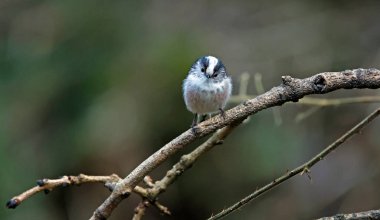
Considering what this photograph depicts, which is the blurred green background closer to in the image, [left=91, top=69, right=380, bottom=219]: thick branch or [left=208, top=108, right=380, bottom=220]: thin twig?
[left=208, top=108, right=380, bottom=220]: thin twig

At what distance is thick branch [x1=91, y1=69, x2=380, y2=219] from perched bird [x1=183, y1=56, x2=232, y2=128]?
0.79 m

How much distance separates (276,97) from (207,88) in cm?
93

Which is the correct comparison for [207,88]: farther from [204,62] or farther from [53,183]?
[53,183]

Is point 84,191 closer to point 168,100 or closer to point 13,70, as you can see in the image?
point 168,100

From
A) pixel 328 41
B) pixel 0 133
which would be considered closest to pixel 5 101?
pixel 0 133

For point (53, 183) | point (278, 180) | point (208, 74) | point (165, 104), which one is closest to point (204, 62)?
point (208, 74)

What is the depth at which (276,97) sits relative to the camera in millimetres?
1789

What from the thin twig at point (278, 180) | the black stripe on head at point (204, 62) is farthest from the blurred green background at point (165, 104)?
the thin twig at point (278, 180)

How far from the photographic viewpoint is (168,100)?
17.7 ft

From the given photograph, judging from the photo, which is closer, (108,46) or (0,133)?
(0,133)

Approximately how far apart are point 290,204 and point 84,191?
4.92 ft

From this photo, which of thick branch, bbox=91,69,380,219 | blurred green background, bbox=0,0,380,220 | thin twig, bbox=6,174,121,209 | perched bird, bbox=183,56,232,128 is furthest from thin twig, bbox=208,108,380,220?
blurred green background, bbox=0,0,380,220

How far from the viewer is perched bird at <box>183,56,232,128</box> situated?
2.67 metres

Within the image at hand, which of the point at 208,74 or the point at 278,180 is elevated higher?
the point at 208,74
